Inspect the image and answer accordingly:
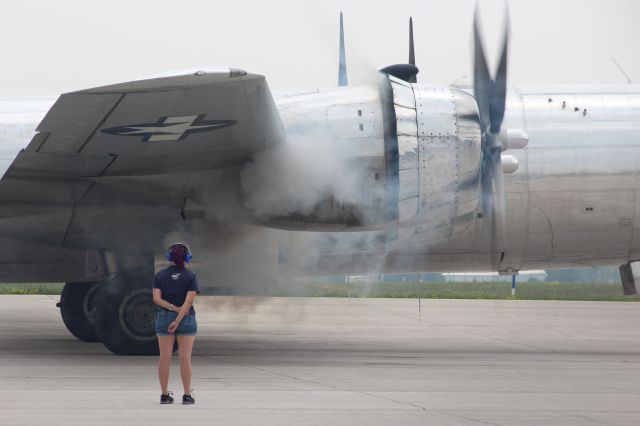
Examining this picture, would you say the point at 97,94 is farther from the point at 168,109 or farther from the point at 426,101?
the point at 426,101

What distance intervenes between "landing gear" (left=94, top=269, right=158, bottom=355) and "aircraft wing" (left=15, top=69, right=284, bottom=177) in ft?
5.66

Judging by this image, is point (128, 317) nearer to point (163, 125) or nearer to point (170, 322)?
point (163, 125)

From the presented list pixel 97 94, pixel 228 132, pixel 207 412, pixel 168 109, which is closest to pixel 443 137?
pixel 228 132

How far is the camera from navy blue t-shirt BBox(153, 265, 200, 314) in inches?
430

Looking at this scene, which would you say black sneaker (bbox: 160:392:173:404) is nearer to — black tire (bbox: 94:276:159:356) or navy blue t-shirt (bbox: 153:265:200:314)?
navy blue t-shirt (bbox: 153:265:200:314)

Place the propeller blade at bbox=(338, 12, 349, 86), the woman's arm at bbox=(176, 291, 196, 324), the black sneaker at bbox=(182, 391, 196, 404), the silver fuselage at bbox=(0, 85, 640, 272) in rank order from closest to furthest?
1. the black sneaker at bbox=(182, 391, 196, 404)
2. the woman's arm at bbox=(176, 291, 196, 324)
3. the propeller blade at bbox=(338, 12, 349, 86)
4. the silver fuselage at bbox=(0, 85, 640, 272)

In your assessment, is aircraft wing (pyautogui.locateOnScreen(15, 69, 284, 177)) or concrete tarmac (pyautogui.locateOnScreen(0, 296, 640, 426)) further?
aircraft wing (pyautogui.locateOnScreen(15, 69, 284, 177))

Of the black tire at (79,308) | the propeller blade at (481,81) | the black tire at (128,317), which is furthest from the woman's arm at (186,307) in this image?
the black tire at (79,308)

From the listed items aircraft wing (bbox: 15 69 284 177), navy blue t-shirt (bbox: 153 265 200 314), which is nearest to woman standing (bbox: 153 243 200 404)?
navy blue t-shirt (bbox: 153 265 200 314)

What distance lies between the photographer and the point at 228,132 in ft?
45.4

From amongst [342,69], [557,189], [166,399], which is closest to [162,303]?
[166,399]

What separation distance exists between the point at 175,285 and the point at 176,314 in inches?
12.1

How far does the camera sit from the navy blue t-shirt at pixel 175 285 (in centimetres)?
1091

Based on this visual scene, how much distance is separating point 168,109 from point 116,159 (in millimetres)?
1692
